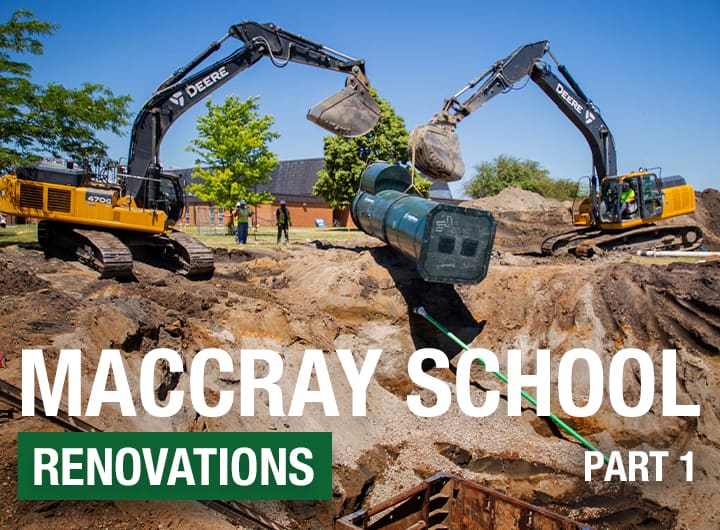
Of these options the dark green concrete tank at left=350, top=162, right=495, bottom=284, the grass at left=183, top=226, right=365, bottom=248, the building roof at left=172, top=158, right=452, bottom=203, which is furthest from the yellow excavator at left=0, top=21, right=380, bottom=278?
the building roof at left=172, top=158, right=452, bottom=203

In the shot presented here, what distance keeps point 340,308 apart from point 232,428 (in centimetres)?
399

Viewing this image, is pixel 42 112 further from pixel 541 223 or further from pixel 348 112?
pixel 541 223

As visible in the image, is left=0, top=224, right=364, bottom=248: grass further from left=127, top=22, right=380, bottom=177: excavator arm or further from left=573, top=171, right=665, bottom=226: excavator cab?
left=573, top=171, right=665, bottom=226: excavator cab

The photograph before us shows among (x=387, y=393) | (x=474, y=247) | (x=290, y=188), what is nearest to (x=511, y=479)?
(x=387, y=393)

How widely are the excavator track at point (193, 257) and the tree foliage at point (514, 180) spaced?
41.9 metres

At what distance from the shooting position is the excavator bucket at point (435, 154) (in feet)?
36.3

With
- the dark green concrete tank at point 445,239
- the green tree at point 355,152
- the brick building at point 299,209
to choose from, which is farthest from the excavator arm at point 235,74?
the brick building at point 299,209

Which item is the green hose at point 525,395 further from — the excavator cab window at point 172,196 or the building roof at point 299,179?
the building roof at point 299,179

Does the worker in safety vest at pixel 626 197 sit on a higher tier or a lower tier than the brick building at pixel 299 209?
lower

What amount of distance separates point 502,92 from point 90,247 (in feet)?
35.0

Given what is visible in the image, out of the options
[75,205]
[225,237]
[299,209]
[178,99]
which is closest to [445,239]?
[178,99]

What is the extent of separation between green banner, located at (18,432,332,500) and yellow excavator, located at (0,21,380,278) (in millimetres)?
5752

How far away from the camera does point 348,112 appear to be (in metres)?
12.8

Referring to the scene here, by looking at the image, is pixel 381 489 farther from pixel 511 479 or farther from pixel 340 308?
pixel 340 308
